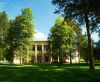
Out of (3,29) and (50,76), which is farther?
(3,29)

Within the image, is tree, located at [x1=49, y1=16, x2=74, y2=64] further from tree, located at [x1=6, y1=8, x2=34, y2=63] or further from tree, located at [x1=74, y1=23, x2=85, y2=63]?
tree, located at [x1=6, y1=8, x2=34, y2=63]

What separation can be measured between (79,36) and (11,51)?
20.8m

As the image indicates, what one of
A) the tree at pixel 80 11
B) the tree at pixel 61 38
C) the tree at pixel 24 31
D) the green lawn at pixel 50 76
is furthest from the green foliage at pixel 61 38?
the green lawn at pixel 50 76

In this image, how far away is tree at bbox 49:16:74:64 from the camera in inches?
1437

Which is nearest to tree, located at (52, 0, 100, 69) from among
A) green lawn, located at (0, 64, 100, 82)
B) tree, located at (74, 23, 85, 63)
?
green lawn, located at (0, 64, 100, 82)

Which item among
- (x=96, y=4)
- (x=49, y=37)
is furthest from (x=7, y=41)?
(x=96, y=4)

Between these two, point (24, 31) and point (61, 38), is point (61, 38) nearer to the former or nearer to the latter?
point (61, 38)

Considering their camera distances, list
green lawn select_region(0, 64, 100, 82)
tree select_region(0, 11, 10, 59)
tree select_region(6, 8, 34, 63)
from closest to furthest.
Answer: green lawn select_region(0, 64, 100, 82)
tree select_region(6, 8, 34, 63)
tree select_region(0, 11, 10, 59)

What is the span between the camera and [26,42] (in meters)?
33.9

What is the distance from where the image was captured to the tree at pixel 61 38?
120ft

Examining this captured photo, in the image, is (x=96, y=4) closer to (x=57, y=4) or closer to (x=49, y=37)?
(x=57, y=4)

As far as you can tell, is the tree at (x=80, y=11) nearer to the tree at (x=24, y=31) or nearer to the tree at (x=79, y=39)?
the tree at (x=24, y=31)

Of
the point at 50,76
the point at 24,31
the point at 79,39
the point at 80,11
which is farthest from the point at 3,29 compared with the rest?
the point at 50,76

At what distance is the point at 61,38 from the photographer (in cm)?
3666
